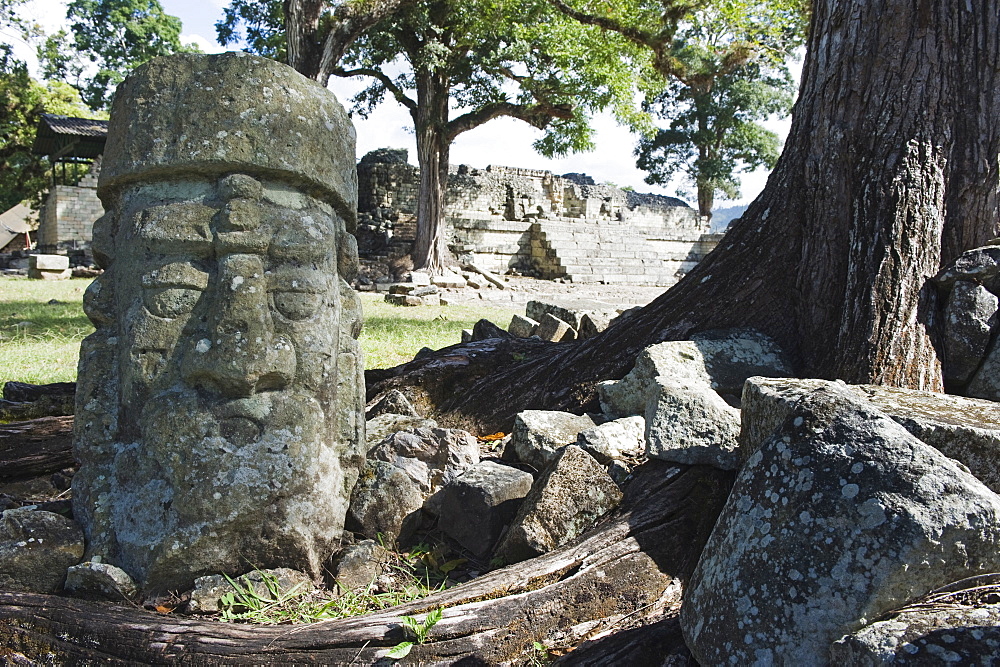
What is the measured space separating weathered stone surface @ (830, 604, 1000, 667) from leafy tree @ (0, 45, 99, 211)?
3043 cm

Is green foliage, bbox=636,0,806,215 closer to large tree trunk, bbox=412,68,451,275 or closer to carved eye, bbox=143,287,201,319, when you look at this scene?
large tree trunk, bbox=412,68,451,275

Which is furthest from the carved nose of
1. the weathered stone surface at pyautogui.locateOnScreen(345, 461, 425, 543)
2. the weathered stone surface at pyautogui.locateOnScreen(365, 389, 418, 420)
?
the weathered stone surface at pyautogui.locateOnScreen(365, 389, 418, 420)

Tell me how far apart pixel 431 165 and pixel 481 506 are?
1616cm

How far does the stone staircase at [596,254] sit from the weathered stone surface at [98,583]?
18244 mm

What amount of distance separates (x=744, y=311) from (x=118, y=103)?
10.2 ft

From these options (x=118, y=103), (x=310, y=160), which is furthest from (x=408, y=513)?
(x=118, y=103)

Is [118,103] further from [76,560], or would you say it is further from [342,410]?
[76,560]

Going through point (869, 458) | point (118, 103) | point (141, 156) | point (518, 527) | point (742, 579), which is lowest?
point (518, 527)

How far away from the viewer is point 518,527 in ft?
8.72

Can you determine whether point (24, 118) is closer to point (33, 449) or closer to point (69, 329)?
point (69, 329)

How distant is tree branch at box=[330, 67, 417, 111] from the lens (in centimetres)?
1723

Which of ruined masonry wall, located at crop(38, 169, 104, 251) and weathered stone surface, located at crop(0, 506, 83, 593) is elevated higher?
ruined masonry wall, located at crop(38, 169, 104, 251)

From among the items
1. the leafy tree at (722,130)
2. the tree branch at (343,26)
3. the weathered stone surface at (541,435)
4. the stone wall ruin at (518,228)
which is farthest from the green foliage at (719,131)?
the weathered stone surface at (541,435)

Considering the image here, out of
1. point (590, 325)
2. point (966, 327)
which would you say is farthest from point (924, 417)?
point (590, 325)
